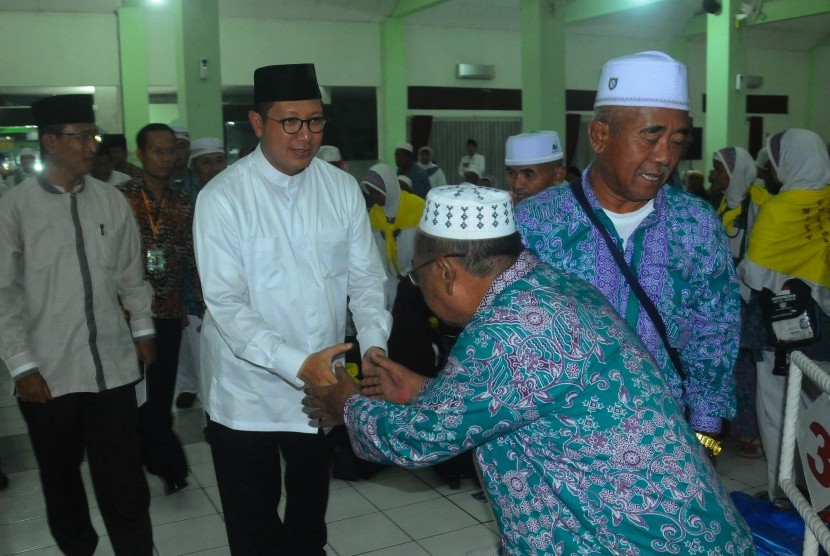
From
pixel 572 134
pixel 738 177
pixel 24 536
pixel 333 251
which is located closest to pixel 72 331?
pixel 333 251

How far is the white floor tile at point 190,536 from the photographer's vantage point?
336cm

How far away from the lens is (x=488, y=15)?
1402 cm

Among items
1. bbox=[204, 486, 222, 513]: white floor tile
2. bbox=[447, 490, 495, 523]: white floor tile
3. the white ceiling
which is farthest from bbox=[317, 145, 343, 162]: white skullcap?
the white ceiling

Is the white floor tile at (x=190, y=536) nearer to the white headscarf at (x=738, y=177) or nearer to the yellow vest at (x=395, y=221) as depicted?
the yellow vest at (x=395, y=221)

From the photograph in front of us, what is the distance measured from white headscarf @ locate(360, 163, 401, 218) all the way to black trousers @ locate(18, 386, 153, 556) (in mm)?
3065

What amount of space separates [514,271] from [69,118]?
190 centimetres

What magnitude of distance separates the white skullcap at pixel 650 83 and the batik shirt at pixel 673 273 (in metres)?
0.25

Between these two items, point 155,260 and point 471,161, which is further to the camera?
point 471,161

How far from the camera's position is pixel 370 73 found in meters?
13.5

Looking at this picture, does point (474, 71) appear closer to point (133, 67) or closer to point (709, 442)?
point (133, 67)

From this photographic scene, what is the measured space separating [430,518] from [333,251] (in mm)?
1768

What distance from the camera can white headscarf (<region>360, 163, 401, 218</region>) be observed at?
218 inches

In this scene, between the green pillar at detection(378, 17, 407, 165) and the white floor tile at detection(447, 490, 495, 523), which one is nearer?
the white floor tile at detection(447, 490, 495, 523)

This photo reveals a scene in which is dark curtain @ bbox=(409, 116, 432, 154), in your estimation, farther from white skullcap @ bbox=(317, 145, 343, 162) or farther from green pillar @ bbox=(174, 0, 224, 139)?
white skullcap @ bbox=(317, 145, 343, 162)
